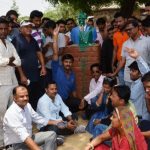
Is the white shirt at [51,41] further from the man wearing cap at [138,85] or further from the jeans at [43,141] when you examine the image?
the jeans at [43,141]

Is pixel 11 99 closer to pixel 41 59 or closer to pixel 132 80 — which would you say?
pixel 41 59

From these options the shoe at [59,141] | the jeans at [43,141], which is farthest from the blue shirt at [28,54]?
the jeans at [43,141]

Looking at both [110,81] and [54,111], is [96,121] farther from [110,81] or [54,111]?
[110,81]

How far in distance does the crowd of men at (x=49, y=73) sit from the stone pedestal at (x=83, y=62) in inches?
5.9

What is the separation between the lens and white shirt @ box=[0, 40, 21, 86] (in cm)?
557

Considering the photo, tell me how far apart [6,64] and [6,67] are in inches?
3.1

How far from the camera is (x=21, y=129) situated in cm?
468

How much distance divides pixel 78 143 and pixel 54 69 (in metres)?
1.67

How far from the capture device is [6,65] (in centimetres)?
561

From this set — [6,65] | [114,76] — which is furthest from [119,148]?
[114,76]

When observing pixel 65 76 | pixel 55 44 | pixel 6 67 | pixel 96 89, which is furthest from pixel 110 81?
pixel 6 67

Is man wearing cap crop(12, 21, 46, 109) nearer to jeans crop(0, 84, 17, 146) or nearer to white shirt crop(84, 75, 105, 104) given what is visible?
jeans crop(0, 84, 17, 146)

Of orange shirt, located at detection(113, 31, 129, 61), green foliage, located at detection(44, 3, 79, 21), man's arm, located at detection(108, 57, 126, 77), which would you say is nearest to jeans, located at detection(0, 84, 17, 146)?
man's arm, located at detection(108, 57, 126, 77)

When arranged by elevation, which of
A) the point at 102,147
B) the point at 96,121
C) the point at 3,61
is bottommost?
the point at 96,121
